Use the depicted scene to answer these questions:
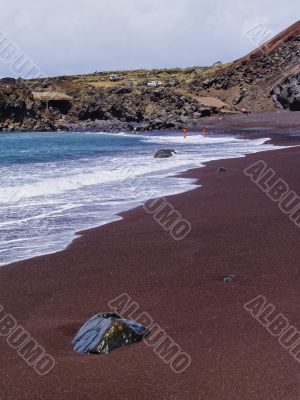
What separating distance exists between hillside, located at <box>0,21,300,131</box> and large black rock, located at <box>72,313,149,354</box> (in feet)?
200

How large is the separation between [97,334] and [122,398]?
1008mm

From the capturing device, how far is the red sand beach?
407 cm

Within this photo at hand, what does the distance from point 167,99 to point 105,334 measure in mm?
71575

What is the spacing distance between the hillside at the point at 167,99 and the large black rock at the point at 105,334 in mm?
60871

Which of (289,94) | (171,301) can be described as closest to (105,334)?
(171,301)

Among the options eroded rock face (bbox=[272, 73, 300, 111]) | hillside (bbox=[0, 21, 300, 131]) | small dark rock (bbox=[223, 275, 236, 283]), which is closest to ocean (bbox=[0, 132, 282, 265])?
small dark rock (bbox=[223, 275, 236, 283])

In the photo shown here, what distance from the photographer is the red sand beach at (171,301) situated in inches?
160

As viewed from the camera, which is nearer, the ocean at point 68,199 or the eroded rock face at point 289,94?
the ocean at point 68,199

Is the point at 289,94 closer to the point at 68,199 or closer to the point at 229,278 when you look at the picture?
the point at 68,199

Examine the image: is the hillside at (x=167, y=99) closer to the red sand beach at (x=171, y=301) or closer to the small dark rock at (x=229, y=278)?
the red sand beach at (x=171, y=301)

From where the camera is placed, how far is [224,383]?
4.01 meters

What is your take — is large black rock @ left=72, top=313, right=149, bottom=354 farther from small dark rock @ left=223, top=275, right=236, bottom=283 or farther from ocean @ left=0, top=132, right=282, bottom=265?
ocean @ left=0, top=132, right=282, bottom=265

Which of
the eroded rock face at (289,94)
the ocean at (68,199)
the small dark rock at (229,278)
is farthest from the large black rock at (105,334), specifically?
the eroded rock face at (289,94)

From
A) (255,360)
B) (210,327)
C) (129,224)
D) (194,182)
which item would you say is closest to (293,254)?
(210,327)
